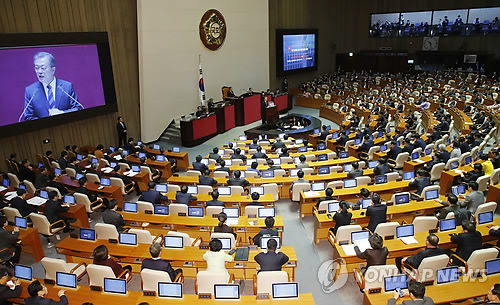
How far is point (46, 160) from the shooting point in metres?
12.8

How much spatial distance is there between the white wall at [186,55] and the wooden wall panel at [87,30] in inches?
17.1

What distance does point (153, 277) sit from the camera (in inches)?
221

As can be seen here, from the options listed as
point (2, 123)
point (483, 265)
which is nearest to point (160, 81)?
point (2, 123)

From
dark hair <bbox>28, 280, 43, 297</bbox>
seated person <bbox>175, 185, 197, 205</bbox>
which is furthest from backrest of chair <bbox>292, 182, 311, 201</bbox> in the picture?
dark hair <bbox>28, 280, 43, 297</bbox>

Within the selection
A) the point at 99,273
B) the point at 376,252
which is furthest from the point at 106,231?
the point at 376,252

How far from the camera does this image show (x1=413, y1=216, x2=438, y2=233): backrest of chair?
7246 mm

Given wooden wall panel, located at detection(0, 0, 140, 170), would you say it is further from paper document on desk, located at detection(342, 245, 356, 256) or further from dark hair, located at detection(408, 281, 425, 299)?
dark hair, located at detection(408, 281, 425, 299)

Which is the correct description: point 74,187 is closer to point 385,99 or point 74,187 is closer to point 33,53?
point 33,53

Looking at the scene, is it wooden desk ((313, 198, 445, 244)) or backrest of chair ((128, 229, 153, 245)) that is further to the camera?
wooden desk ((313, 198, 445, 244))

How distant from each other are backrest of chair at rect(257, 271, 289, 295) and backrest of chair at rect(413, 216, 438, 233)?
323cm

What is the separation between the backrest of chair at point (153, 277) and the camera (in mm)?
5582

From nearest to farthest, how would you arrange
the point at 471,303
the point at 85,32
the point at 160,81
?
the point at 471,303, the point at 85,32, the point at 160,81

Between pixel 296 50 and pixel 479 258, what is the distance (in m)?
23.2

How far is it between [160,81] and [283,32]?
37.0 ft
